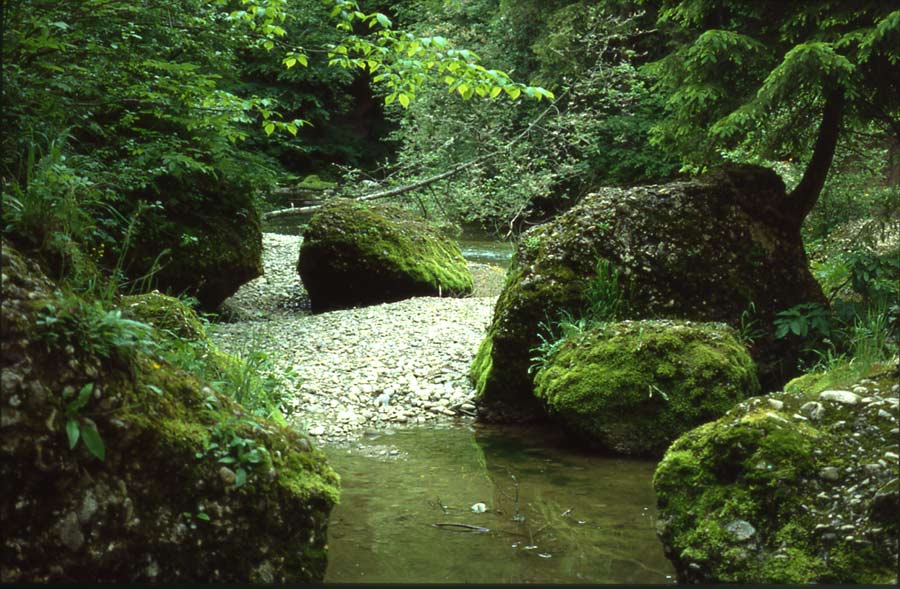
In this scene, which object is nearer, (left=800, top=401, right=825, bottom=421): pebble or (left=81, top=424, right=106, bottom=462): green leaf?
(left=81, top=424, right=106, bottom=462): green leaf

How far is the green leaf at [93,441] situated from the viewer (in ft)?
8.56

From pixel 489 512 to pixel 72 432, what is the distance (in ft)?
8.61

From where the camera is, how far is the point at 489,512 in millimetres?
4656

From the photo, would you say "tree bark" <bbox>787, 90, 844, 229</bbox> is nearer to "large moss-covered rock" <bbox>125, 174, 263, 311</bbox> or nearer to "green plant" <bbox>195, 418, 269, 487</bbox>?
"green plant" <bbox>195, 418, 269, 487</bbox>

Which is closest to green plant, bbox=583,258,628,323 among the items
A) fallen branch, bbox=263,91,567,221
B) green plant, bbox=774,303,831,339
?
green plant, bbox=774,303,831,339

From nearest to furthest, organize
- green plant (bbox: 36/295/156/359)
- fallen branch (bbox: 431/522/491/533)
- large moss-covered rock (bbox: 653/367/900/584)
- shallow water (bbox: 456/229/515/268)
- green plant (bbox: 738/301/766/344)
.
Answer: green plant (bbox: 36/295/156/359) < large moss-covered rock (bbox: 653/367/900/584) < fallen branch (bbox: 431/522/491/533) < green plant (bbox: 738/301/766/344) < shallow water (bbox: 456/229/515/268)

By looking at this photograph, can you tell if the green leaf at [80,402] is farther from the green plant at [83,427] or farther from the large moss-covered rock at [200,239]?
the large moss-covered rock at [200,239]

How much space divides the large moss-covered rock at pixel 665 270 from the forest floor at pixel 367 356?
2.16ft

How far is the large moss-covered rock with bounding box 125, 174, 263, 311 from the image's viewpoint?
29.7 ft

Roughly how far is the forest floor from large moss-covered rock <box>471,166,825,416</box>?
0.66 m

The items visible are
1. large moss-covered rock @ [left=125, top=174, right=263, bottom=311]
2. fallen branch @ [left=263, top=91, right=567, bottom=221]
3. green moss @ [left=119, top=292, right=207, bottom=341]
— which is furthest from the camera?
fallen branch @ [left=263, top=91, right=567, bottom=221]

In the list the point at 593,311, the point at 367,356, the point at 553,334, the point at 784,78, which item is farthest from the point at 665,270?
the point at 367,356

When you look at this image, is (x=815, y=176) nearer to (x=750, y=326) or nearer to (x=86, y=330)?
(x=750, y=326)

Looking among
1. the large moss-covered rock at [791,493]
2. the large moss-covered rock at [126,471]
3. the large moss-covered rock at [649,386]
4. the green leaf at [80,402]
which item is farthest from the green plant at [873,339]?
the green leaf at [80,402]
